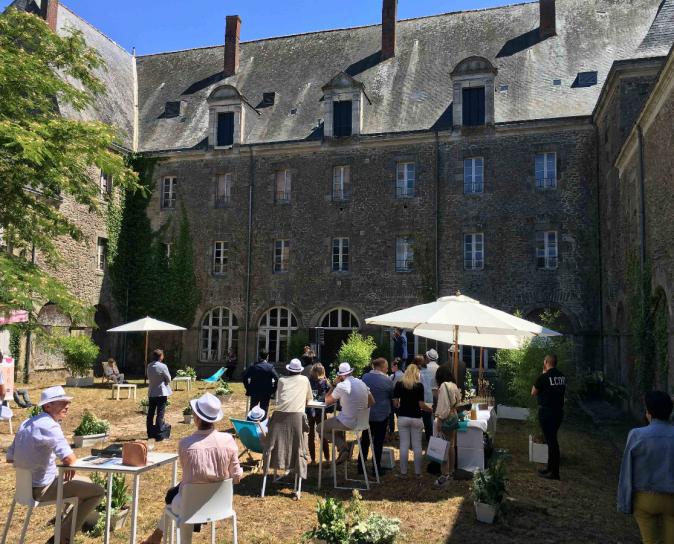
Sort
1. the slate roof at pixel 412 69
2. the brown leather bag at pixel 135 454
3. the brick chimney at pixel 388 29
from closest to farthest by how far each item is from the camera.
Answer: the brown leather bag at pixel 135 454 < the slate roof at pixel 412 69 < the brick chimney at pixel 388 29

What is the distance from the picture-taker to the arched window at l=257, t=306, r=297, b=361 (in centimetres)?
2212

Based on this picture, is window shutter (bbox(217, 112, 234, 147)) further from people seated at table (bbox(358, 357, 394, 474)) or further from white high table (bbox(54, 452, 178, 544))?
white high table (bbox(54, 452, 178, 544))

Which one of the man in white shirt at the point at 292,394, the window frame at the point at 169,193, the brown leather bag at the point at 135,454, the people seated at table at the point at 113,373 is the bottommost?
the people seated at table at the point at 113,373

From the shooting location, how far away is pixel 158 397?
33.6 ft

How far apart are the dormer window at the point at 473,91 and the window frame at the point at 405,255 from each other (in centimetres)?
431

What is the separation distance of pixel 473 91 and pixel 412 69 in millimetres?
3523

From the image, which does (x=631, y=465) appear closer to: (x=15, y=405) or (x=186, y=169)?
(x=15, y=405)

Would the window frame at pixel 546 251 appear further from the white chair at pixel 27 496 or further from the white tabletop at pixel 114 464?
the white chair at pixel 27 496

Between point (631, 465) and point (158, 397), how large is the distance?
7793 mm

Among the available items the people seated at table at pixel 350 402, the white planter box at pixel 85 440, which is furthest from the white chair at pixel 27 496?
the white planter box at pixel 85 440

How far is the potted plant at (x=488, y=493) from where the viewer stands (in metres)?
6.17

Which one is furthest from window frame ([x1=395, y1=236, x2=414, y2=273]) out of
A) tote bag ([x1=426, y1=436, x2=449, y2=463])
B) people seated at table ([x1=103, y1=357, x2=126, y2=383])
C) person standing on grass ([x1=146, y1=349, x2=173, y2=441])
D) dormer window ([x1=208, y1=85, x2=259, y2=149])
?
tote bag ([x1=426, y1=436, x2=449, y2=463])

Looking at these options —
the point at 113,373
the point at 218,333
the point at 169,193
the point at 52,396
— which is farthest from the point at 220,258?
the point at 52,396

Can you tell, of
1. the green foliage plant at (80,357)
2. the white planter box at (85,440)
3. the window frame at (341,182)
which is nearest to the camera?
the white planter box at (85,440)
